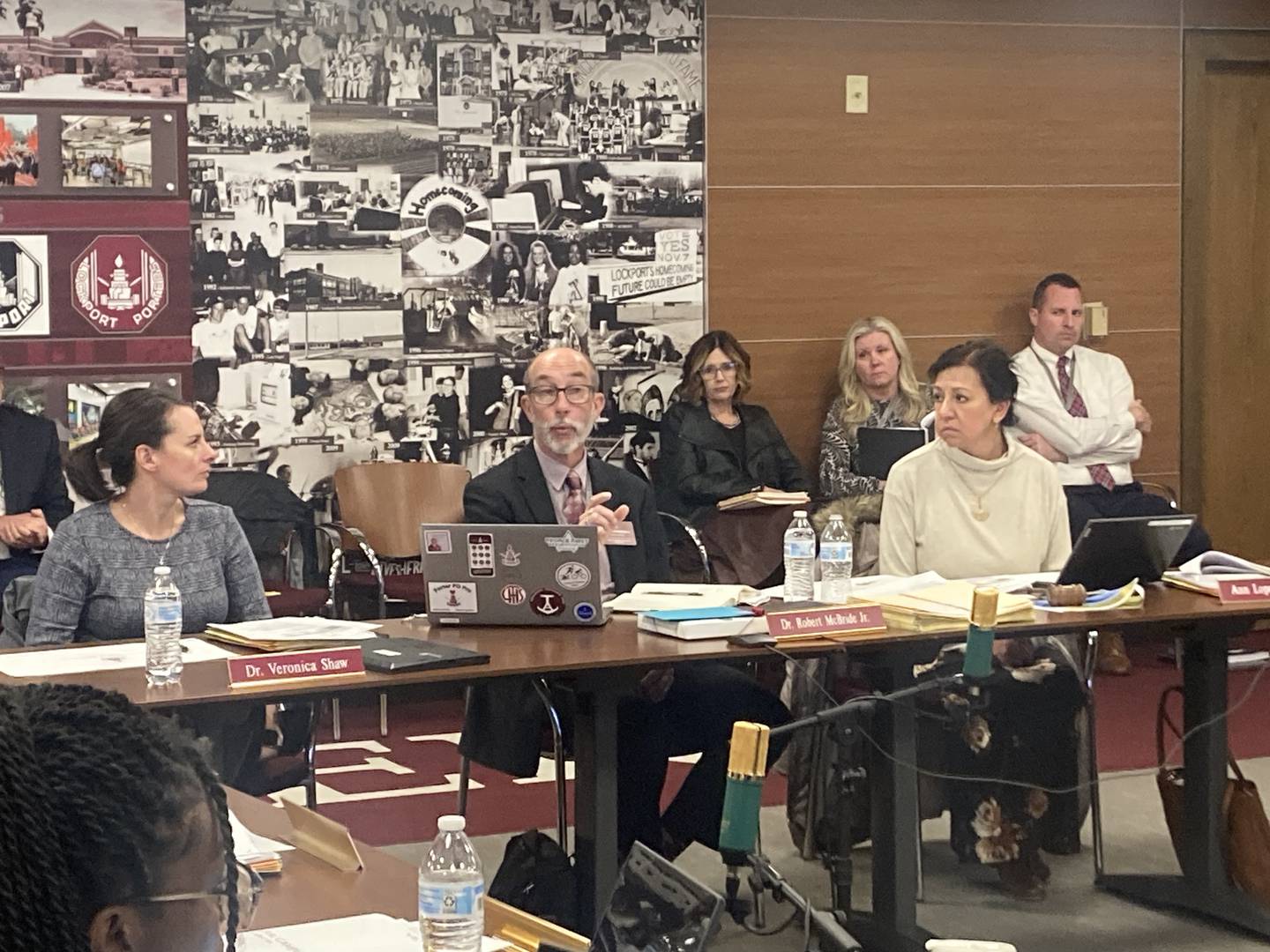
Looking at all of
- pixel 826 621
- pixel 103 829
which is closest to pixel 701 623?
→ pixel 826 621

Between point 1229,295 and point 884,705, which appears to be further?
point 1229,295

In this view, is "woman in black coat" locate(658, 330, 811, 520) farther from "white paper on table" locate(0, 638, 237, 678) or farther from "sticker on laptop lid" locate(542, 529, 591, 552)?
"white paper on table" locate(0, 638, 237, 678)

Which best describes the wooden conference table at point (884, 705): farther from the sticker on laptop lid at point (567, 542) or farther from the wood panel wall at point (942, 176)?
the wood panel wall at point (942, 176)

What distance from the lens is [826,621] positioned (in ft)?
12.5

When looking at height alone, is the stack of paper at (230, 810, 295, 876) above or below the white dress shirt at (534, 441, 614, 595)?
below

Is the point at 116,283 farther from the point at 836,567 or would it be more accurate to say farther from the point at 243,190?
the point at 836,567

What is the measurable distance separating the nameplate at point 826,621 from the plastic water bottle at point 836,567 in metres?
0.21

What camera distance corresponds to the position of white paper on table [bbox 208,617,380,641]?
375 cm

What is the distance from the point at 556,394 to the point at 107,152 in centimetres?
277

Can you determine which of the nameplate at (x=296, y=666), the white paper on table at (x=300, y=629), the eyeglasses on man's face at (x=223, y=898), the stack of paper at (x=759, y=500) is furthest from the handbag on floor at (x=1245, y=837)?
the eyeglasses on man's face at (x=223, y=898)

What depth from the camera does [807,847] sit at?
185 inches

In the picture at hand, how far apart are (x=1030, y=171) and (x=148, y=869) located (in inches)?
294

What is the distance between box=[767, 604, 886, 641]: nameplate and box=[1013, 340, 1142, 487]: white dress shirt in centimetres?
361

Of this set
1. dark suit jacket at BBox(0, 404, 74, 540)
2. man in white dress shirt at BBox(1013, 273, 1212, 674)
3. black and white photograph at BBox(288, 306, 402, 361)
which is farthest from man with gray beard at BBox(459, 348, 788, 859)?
man in white dress shirt at BBox(1013, 273, 1212, 674)
